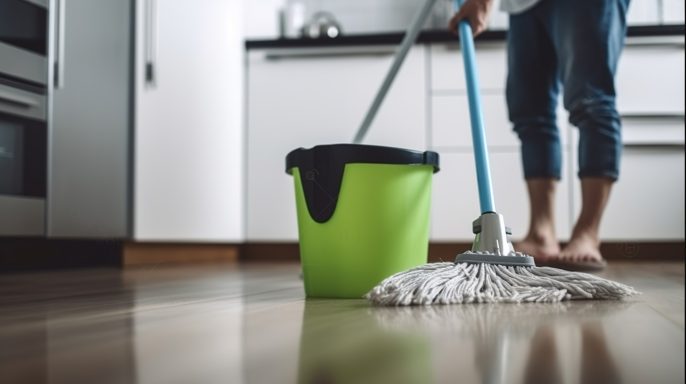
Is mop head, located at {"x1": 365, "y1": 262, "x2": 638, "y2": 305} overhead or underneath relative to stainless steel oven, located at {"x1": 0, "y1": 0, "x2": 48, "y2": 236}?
underneath

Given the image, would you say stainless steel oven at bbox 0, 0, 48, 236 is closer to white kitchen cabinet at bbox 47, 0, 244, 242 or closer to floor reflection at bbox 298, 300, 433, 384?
white kitchen cabinet at bbox 47, 0, 244, 242

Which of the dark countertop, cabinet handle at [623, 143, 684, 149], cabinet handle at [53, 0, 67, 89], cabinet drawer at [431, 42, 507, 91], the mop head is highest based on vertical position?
the dark countertop

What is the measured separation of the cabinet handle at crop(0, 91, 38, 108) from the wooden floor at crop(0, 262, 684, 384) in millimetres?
779

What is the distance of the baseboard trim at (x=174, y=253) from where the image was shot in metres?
2.12

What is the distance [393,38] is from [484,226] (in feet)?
5.58

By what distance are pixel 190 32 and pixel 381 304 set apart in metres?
1.72

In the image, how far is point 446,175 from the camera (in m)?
2.54

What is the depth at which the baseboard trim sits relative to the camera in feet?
6.95

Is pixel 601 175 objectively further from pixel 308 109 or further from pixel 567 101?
pixel 308 109

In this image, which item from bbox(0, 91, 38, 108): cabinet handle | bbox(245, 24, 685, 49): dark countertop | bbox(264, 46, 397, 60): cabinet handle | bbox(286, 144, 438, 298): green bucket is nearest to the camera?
bbox(286, 144, 438, 298): green bucket

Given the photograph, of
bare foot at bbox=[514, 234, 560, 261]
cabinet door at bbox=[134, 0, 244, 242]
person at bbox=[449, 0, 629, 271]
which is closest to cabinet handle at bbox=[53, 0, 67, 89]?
cabinet door at bbox=[134, 0, 244, 242]

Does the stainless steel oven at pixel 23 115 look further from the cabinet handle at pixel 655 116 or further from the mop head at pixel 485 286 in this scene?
the cabinet handle at pixel 655 116

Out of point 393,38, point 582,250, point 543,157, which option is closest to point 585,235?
point 582,250

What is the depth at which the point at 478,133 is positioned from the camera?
1044mm
